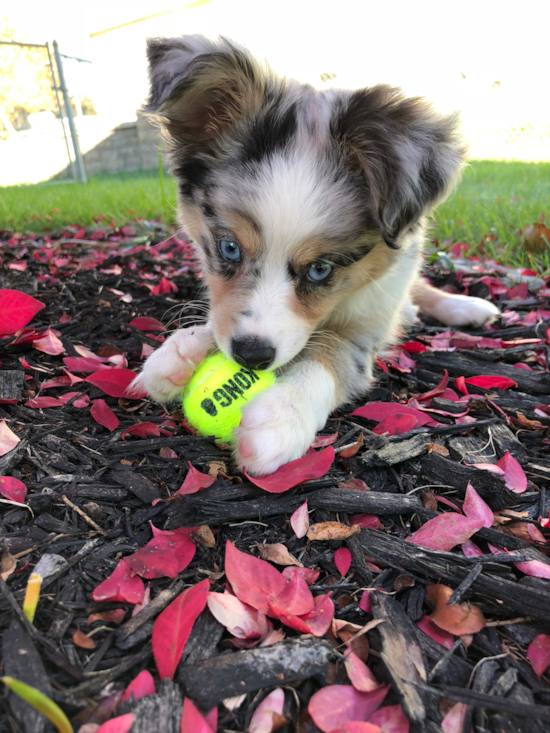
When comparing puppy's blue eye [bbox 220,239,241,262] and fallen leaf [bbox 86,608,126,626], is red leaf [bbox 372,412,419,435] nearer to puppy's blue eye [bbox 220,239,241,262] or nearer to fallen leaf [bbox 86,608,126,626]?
puppy's blue eye [bbox 220,239,241,262]

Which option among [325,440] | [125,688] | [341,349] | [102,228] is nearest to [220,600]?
[125,688]

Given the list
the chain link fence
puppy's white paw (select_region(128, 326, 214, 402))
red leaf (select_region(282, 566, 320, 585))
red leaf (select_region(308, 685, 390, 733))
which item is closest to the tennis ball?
puppy's white paw (select_region(128, 326, 214, 402))

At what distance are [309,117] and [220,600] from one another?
6.75 ft

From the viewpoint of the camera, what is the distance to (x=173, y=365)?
222 cm

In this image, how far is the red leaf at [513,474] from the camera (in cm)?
196

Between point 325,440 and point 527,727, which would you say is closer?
point 527,727

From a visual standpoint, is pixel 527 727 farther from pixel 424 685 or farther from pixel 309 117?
pixel 309 117

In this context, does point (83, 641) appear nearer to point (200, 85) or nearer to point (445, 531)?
point (445, 531)

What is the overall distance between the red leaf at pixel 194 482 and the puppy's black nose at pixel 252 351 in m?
A: 0.49

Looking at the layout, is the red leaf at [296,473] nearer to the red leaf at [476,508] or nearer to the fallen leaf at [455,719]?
the red leaf at [476,508]

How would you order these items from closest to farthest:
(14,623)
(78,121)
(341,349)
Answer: (14,623) < (341,349) < (78,121)

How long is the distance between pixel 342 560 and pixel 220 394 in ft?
2.76

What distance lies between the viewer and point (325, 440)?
214cm

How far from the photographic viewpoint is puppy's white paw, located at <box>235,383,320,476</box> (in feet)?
6.08
